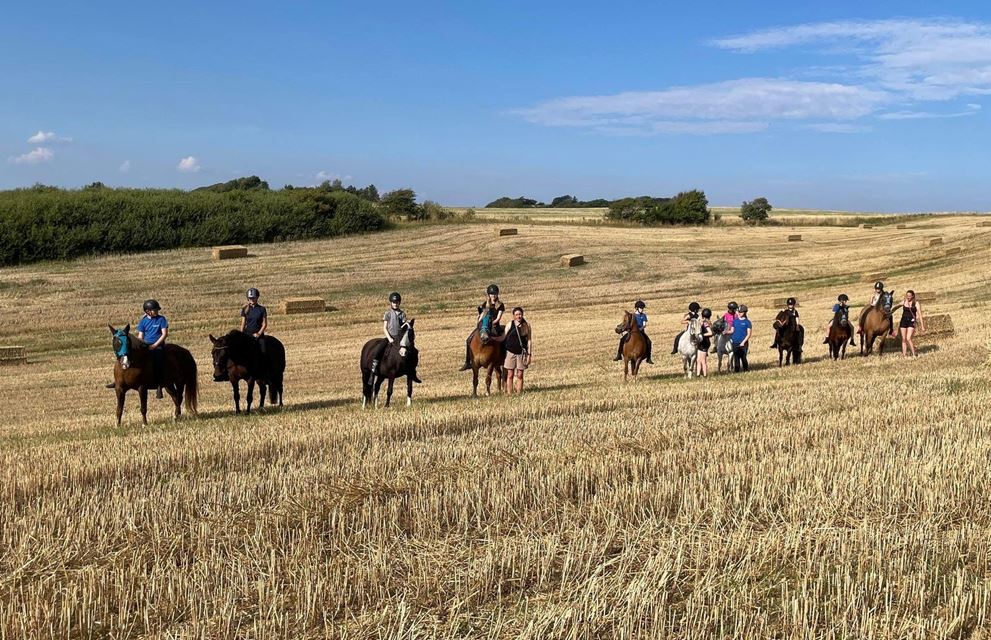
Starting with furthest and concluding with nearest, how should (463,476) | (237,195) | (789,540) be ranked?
1. (237,195)
2. (463,476)
3. (789,540)

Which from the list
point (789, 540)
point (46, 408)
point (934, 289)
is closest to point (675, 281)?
point (934, 289)

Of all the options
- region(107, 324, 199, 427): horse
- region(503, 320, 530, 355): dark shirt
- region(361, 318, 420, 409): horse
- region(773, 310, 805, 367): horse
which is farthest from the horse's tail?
region(773, 310, 805, 367): horse

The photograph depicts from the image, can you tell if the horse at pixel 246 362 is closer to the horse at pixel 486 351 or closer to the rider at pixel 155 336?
the rider at pixel 155 336

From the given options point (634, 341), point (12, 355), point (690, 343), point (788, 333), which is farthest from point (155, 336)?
point (12, 355)

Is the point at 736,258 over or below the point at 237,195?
below

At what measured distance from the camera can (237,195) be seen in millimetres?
54562

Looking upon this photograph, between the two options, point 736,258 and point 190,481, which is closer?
point 190,481

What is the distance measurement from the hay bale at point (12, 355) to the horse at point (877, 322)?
2289 centimetres

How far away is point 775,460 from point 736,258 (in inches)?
1635

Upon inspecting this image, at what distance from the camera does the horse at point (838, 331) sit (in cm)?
2172

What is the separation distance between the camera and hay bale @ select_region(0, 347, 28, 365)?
84.9ft

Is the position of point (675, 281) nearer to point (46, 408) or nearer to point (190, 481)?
point (46, 408)

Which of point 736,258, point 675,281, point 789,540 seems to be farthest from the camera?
point 736,258

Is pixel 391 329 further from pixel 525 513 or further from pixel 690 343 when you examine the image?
pixel 525 513
